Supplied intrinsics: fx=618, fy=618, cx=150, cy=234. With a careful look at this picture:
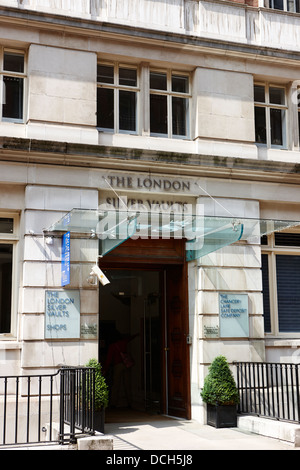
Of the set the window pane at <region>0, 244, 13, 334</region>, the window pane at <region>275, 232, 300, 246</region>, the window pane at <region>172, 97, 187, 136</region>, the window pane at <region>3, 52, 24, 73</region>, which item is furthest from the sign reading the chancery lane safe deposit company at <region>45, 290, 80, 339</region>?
the window pane at <region>275, 232, 300, 246</region>

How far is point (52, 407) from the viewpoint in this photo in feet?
37.9

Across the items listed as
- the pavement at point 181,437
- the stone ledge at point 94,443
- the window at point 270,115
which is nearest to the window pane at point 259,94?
the window at point 270,115

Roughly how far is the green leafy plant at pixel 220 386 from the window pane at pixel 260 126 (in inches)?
216

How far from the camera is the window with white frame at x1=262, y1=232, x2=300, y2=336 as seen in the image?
14.4 m

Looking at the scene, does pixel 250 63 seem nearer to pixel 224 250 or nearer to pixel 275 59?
pixel 275 59

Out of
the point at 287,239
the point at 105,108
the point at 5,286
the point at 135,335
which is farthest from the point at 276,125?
the point at 5,286

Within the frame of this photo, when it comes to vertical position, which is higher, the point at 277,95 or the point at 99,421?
the point at 277,95

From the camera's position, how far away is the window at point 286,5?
611 inches

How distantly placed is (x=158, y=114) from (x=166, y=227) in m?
2.98

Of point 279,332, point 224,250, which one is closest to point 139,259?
point 224,250

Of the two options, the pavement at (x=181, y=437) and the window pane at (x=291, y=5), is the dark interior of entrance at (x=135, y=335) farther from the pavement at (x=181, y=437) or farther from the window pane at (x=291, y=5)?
the window pane at (x=291, y=5)

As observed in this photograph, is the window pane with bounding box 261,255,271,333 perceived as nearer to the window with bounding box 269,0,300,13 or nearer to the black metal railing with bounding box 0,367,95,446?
the black metal railing with bounding box 0,367,95,446

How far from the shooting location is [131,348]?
1745cm

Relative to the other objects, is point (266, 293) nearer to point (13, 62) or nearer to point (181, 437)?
point (181, 437)
